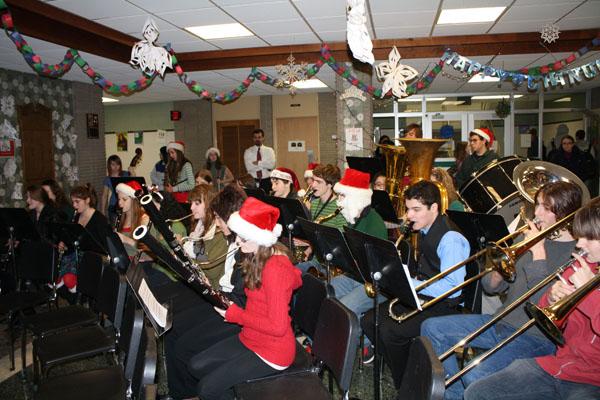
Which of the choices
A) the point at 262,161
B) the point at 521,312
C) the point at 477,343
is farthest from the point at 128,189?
the point at 262,161

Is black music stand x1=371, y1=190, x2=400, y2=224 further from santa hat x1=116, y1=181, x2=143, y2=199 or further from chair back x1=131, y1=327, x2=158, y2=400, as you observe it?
chair back x1=131, y1=327, x2=158, y2=400

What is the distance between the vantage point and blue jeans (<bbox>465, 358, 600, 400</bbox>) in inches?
76.2

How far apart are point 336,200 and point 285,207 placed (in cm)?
55

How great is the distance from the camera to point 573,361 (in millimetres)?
1955

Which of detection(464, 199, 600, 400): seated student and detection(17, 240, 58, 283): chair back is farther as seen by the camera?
detection(17, 240, 58, 283): chair back

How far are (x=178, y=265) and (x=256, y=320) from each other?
1.50 feet

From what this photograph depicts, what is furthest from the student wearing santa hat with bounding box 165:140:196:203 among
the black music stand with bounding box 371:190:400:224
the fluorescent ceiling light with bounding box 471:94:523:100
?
the fluorescent ceiling light with bounding box 471:94:523:100

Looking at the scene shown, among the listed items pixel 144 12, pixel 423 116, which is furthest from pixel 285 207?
pixel 423 116

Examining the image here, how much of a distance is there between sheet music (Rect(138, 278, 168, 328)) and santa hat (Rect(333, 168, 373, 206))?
2104 millimetres

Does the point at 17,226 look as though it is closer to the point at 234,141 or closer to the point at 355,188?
the point at 355,188

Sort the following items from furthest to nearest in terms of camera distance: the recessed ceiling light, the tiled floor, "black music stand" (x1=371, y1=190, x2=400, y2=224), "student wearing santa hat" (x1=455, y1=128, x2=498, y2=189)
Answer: the recessed ceiling light → "student wearing santa hat" (x1=455, y1=128, x2=498, y2=189) → "black music stand" (x1=371, y1=190, x2=400, y2=224) → the tiled floor

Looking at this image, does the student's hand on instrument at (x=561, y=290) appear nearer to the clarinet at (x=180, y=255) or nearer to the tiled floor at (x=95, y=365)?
the tiled floor at (x=95, y=365)

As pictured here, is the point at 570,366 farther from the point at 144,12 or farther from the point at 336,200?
the point at 144,12

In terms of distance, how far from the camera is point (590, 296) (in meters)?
1.91
